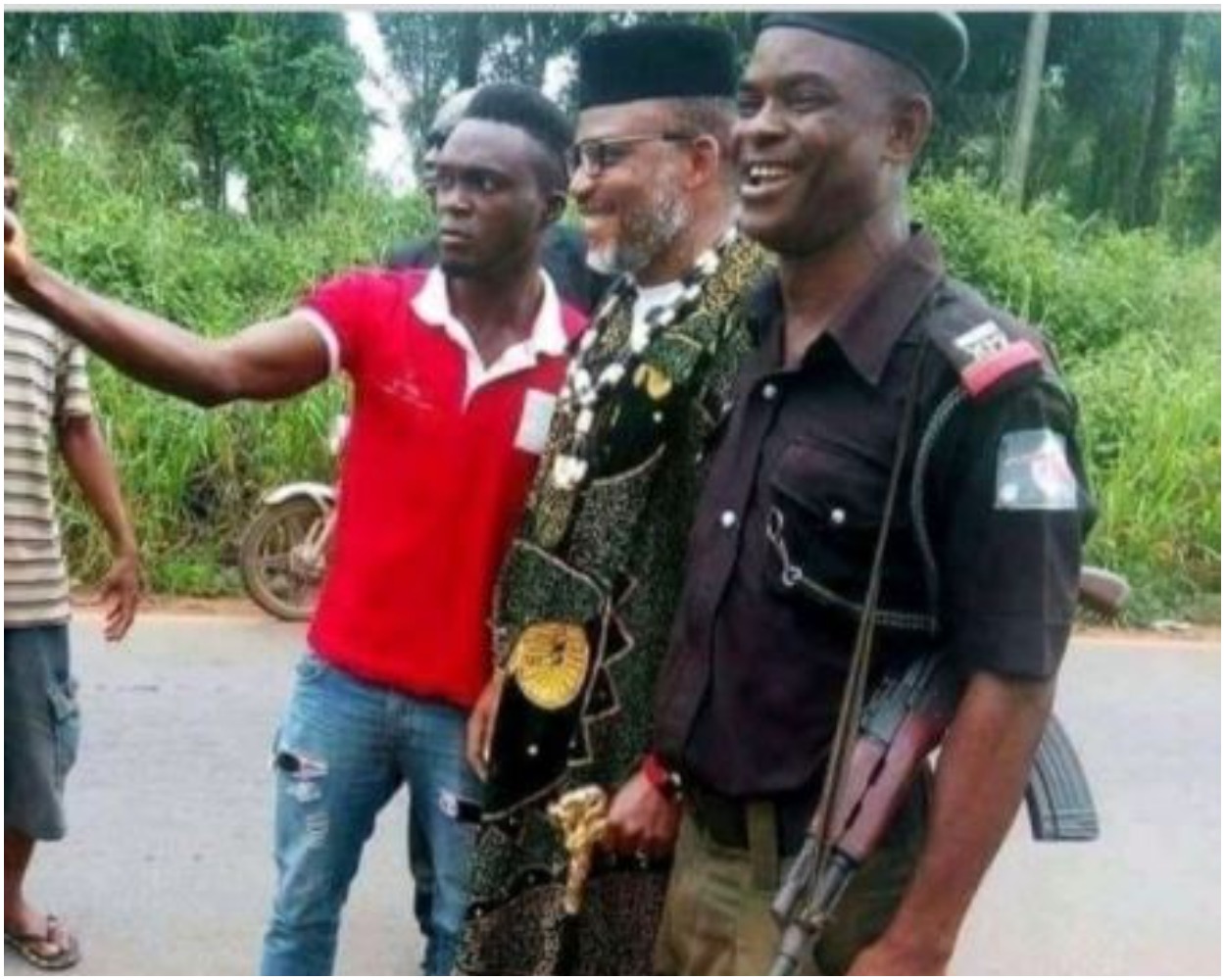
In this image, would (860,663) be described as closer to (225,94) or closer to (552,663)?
(552,663)

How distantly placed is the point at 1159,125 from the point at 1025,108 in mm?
2949

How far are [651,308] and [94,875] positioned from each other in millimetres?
2199

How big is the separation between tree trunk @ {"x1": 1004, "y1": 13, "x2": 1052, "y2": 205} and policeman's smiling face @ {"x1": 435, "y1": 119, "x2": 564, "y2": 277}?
732cm

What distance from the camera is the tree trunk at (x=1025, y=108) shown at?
945cm

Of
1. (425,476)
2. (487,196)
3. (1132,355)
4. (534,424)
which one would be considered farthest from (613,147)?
(1132,355)

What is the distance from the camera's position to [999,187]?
10.4 m

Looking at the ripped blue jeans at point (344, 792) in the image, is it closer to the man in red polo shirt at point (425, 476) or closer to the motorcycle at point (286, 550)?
the man in red polo shirt at point (425, 476)

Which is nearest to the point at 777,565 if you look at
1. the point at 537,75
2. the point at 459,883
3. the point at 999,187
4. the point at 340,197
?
the point at 459,883

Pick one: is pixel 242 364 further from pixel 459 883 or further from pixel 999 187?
pixel 999 187

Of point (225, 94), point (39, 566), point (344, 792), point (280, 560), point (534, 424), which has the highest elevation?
point (225, 94)

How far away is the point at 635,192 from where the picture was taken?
2100mm

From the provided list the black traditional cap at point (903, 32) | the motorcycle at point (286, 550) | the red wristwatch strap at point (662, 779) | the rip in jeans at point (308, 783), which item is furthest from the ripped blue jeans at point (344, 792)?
the motorcycle at point (286, 550)

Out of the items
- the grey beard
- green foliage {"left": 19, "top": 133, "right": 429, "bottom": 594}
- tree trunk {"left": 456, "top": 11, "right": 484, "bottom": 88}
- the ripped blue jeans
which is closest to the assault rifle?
the grey beard

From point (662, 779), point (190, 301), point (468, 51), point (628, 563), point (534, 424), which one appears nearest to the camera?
point (662, 779)
